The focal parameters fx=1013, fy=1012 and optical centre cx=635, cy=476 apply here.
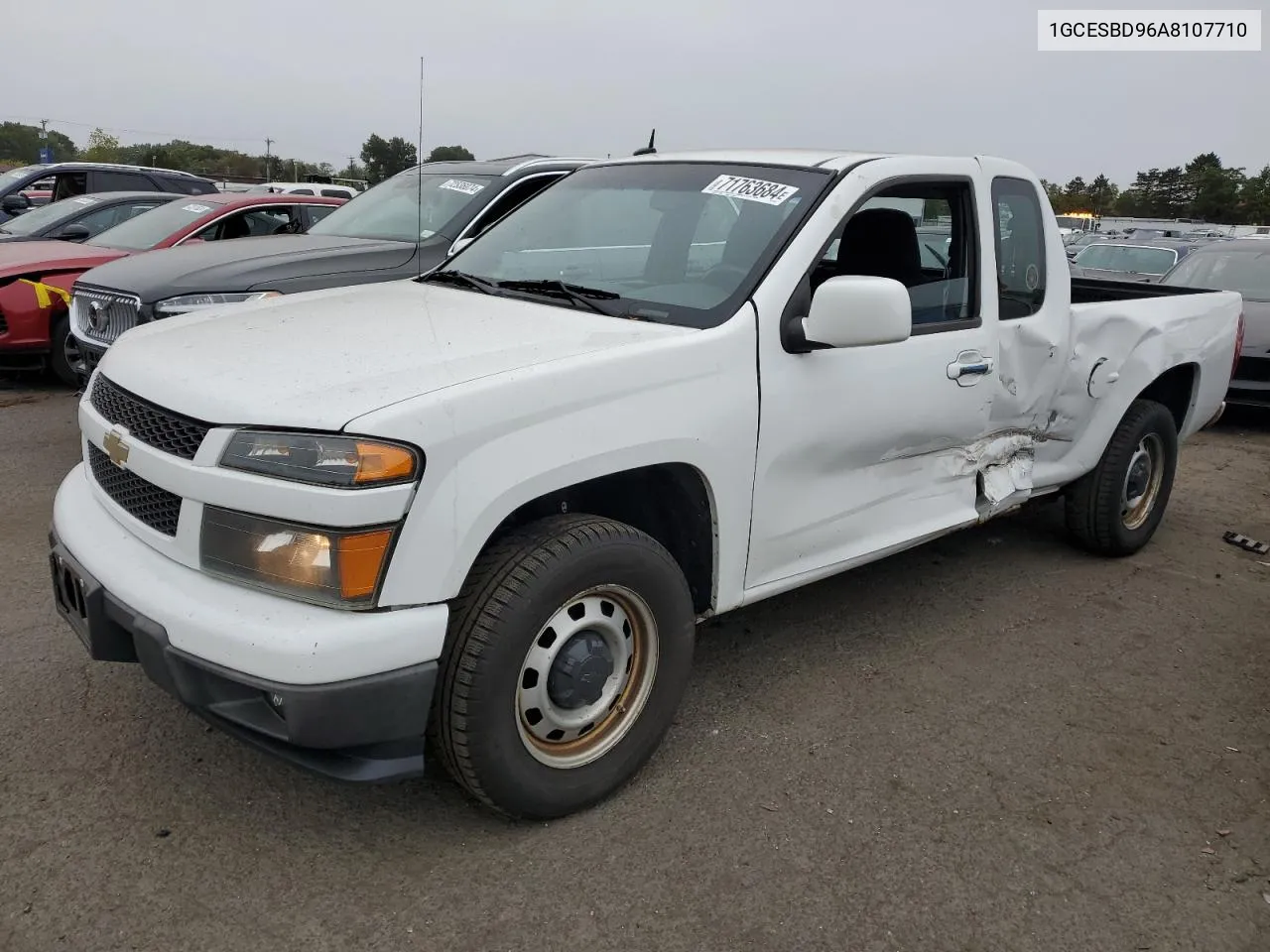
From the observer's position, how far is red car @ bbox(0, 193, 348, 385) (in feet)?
24.9

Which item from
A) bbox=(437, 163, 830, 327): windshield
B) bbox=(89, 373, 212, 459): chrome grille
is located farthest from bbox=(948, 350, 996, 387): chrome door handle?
bbox=(89, 373, 212, 459): chrome grille

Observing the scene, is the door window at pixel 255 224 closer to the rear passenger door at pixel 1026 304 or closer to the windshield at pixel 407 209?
the windshield at pixel 407 209

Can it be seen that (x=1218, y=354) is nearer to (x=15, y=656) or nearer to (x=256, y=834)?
(x=256, y=834)

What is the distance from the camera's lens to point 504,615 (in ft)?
8.02

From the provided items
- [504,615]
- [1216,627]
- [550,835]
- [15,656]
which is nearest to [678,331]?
[504,615]

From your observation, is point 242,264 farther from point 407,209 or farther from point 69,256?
point 69,256

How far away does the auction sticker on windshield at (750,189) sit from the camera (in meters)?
3.36

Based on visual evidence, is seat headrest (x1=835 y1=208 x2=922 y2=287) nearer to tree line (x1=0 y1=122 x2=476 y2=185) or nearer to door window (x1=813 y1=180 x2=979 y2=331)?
door window (x1=813 y1=180 x2=979 y2=331)

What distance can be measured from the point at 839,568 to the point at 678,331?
1.11 metres

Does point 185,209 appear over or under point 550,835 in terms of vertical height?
over

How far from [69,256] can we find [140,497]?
20.9 ft

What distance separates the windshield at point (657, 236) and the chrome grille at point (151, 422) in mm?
1223

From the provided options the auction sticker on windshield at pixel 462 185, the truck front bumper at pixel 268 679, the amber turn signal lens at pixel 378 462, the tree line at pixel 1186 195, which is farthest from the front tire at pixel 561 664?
the tree line at pixel 1186 195

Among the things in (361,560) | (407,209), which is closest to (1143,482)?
(361,560)
